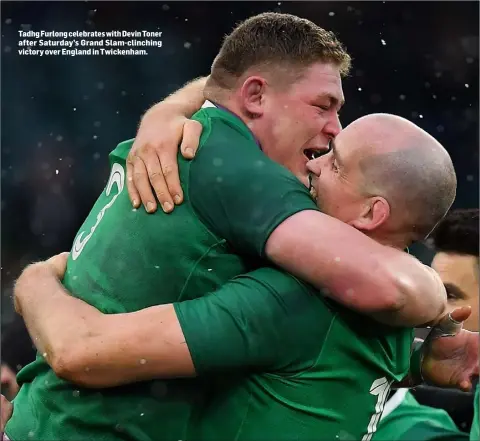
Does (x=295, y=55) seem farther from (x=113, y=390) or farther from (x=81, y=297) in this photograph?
(x=113, y=390)

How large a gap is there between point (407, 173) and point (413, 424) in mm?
1955

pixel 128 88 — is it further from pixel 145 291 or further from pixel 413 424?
pixel 145 291

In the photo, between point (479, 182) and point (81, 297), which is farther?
point (479, 182)

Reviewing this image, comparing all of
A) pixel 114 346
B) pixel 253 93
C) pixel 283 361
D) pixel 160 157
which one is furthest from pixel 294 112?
pixel 114 346

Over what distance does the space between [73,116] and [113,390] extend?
13.6 feet

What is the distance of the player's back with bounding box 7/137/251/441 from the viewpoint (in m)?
1.96

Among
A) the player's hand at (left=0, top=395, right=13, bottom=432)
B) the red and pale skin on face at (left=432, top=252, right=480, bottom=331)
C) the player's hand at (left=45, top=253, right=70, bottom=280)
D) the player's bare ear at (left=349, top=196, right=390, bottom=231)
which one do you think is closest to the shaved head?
the player's bare ear at (left=349, top=196, right=390, bottom=231)

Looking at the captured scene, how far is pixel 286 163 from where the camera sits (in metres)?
2.34

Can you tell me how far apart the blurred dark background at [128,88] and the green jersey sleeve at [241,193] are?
3.82 meters

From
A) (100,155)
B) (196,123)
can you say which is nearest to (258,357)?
(196,123)

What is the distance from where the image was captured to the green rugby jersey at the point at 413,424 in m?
3.43

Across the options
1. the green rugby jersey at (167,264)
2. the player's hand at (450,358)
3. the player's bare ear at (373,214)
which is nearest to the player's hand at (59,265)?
the green rugby jersey at (167,264)

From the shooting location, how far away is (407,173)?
191 cm

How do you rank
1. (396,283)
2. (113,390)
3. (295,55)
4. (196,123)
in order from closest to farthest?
(396,283), (113,390), (196,123), (295,55)
